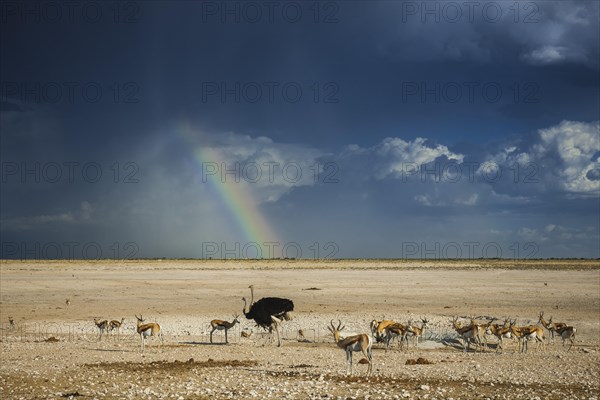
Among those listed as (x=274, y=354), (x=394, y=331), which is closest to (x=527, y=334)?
(x=394, y=331)

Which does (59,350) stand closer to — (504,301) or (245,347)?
(245,347)

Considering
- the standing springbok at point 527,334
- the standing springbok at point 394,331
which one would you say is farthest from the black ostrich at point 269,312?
the standing springbok at point 527,334

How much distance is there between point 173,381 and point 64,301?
2569 cm

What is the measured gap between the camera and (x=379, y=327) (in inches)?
835

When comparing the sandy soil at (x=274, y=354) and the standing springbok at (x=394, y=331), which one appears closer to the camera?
the sandy soil at (x=274, y=354)

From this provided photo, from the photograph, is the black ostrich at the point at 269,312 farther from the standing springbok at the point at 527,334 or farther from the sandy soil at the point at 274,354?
the standing springbok at the point at 527,334

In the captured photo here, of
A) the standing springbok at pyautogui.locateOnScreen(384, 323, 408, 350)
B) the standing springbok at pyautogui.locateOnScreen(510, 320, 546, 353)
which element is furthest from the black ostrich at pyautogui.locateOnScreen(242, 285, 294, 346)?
the standing springbok at pyautogui.locateOnScreen(510, 320, 546, 353)

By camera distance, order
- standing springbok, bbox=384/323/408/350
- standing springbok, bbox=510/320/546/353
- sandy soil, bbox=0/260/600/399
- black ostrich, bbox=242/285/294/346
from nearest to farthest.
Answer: sandy soil, bbox=0/260/600/399 < standing springbok, bbox=384/323/408/350 < standing springbok, bbox=510/320/546/353 < black ostrich, bbox=242/285/294/346

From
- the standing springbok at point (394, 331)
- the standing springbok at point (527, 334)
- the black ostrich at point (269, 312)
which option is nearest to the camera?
the standing springbok at point (394, 331)

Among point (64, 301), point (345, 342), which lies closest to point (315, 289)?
point (64, 301)

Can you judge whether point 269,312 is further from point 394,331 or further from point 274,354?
point 394,331

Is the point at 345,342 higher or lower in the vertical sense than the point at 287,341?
higher

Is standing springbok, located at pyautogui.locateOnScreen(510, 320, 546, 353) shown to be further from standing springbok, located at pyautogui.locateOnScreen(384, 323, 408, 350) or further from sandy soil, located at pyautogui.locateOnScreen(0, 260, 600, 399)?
standing springbok, located at pyautogui.locateOnScreen(384, 323, 408, 350)

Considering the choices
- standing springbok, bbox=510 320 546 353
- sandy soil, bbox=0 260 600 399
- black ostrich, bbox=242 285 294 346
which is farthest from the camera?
black ostrich, bbox=242 285 294 346
